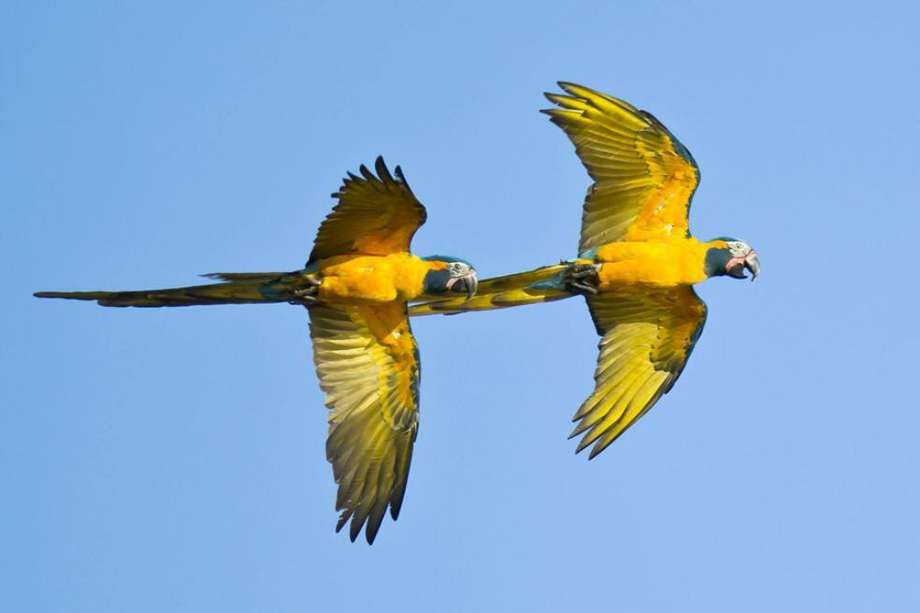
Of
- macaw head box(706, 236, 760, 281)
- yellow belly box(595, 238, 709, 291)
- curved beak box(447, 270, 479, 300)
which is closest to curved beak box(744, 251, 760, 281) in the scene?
macaw head box(706, 236, 760, 281)

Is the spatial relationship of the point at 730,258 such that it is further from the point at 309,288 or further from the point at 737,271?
the point at 309,288

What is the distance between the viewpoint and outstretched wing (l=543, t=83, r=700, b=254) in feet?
56.4

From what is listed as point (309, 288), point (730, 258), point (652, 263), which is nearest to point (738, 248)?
point (730, 258)

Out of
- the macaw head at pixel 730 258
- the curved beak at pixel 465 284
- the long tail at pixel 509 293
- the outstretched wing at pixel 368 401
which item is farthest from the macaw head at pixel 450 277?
the macaw head at pixel 730 258

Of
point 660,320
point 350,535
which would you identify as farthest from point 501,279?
point 350,535

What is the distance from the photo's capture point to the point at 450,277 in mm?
16219

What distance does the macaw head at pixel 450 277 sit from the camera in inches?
639

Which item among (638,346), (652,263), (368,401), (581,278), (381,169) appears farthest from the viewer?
(638,346)

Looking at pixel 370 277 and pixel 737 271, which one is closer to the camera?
pixel 370 277

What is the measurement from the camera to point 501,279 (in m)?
17.2

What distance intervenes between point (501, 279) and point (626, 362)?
59.3 inches

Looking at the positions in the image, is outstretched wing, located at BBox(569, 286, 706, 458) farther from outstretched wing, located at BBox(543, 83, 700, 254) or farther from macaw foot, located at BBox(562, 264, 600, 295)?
outstretched wing, located at BBox(543, 83, 700, 254)

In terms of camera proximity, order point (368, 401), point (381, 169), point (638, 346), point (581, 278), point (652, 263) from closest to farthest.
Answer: point (381, 169) → point (368, 401) → point (652, 263) → point (581, 278) → point (638, 346)

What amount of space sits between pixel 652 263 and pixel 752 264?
3.29 feet
